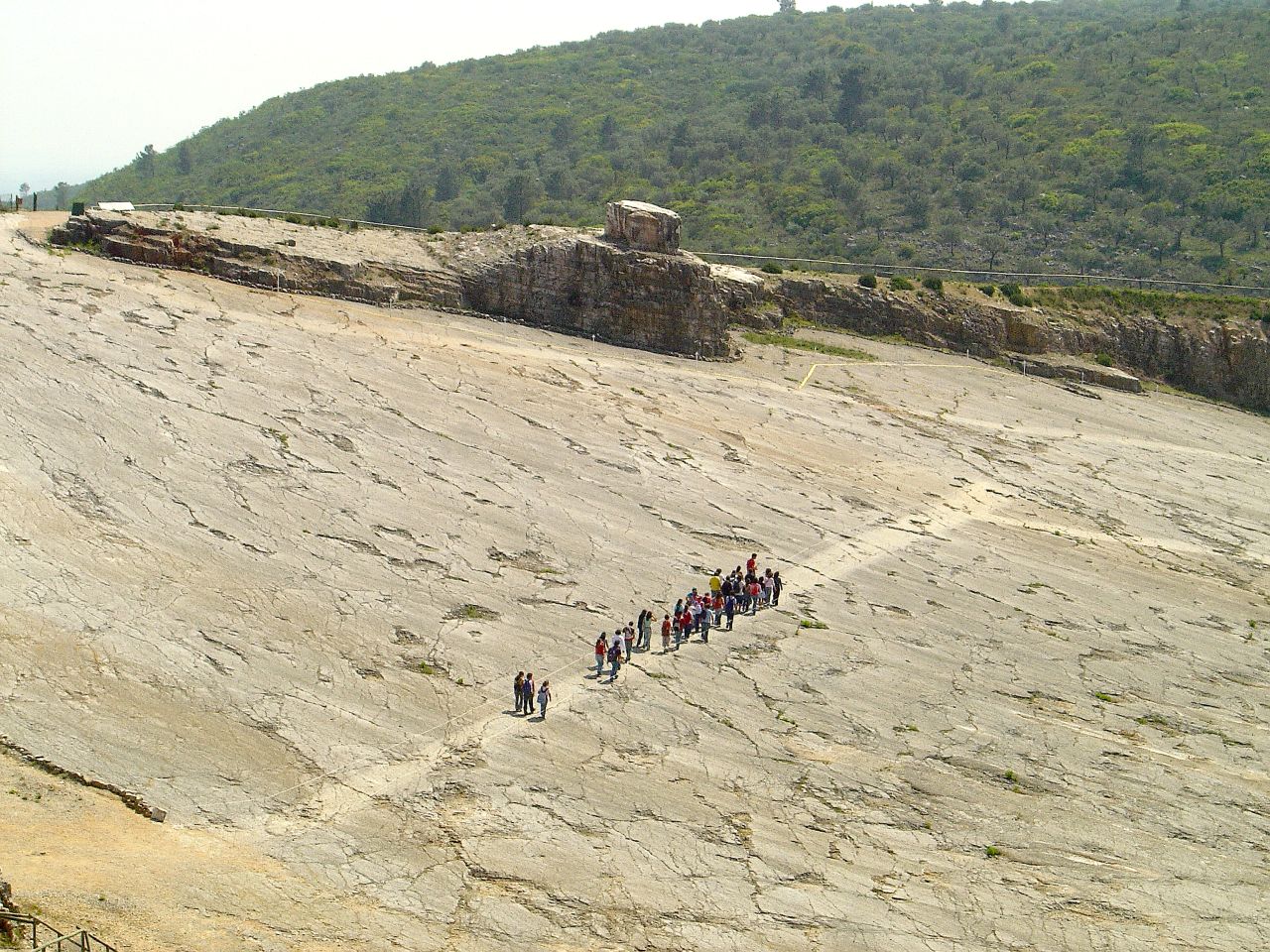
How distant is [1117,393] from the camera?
2024 inches

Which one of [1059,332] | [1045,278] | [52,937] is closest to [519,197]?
[1045,278]

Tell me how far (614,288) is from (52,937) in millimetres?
34016

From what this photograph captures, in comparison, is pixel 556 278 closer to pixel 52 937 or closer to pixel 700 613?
pixel 700 613

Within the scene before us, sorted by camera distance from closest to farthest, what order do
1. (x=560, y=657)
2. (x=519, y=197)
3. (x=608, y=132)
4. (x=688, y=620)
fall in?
1. (x=560, y=657)
2. (x=688, y=620)
3. (x=519, y=197)
4. (x=608, y=132)

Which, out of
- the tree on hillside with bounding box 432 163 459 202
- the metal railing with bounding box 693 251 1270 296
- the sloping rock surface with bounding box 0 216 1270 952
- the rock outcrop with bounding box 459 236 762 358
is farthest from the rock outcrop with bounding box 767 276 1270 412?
the tree on hillside with bounding box 432 163 459 202

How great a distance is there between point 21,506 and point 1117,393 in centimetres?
3977

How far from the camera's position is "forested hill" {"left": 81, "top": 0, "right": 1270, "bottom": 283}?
77500 millimetres

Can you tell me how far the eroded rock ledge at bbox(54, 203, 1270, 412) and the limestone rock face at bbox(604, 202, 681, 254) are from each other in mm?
46

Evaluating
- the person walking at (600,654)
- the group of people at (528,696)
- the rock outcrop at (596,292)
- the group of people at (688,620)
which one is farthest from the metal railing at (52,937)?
the rock outcrop at (596,292)

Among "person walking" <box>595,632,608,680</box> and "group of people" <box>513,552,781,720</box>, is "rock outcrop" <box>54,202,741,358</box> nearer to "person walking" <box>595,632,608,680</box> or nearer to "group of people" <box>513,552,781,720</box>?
"group of people" <box>513,552,781,720</box>

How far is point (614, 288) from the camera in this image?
1781 inches

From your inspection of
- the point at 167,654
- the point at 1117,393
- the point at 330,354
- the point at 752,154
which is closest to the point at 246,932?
the point at 167,654

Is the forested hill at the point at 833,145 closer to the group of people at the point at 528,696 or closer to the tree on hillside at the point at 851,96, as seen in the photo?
the tree on hillside at the point at 851,96

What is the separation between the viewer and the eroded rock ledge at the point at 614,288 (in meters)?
41.5
